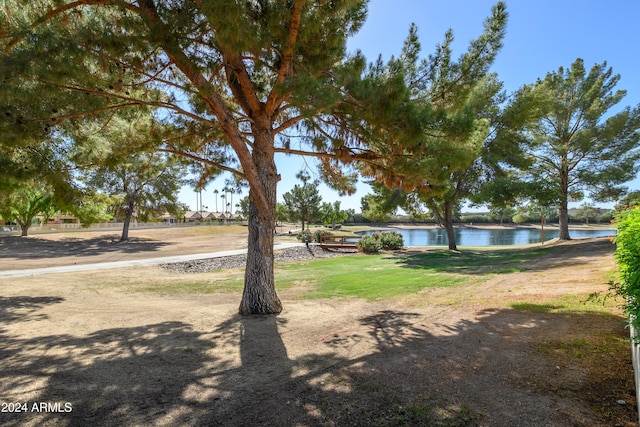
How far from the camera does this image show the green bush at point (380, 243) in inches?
842

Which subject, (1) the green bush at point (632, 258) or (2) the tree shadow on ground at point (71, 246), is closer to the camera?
(1) the green bush at point (632, 258)

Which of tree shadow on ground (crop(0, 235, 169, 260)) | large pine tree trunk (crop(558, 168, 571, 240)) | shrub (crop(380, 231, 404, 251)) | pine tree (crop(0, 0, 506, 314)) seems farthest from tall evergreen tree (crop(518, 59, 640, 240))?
tree shadow on ground (crop(0, 235, 169, 260))

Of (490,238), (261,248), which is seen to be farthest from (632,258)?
(490,238)

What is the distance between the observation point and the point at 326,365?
12.2 ft

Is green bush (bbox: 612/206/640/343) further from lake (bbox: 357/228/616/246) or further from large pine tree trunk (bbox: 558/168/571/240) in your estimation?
lake (bbox: 357/228/616/246)

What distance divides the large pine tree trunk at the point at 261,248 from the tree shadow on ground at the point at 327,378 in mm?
1139

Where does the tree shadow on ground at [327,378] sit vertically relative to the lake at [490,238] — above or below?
above

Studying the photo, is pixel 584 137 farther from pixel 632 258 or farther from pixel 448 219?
pixel 632 258

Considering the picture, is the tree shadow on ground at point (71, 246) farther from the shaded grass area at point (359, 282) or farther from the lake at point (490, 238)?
the lake at point (490, 238)

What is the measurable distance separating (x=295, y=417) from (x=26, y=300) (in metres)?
8.61

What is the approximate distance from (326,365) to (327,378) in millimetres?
341

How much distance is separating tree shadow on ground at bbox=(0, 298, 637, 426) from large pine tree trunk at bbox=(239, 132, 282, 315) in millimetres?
1139

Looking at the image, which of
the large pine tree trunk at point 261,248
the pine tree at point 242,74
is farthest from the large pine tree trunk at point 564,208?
the large pine tree trunk at point 261,248

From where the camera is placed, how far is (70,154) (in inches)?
269
